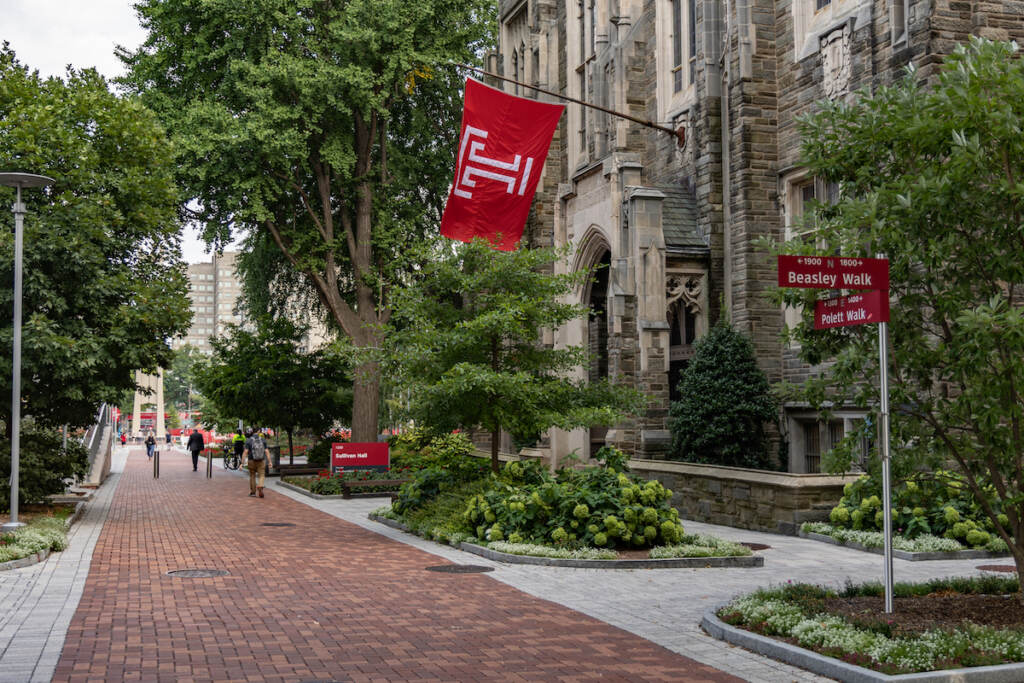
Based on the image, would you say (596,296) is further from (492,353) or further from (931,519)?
(931,519)

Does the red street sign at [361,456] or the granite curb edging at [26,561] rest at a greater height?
the red street sign at [361,456]

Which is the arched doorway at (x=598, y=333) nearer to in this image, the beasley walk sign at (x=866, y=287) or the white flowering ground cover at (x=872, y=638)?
the white flowering ground cover at (x=872, y=638)

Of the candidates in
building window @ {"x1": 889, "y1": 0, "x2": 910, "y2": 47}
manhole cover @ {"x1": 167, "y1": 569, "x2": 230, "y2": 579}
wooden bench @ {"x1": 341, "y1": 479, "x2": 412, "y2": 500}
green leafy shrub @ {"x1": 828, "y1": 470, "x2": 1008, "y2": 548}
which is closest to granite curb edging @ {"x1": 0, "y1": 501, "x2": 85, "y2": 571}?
manhole cover @ {"x1": 167, "y1": 569, "x2": 230, "y2": 579}

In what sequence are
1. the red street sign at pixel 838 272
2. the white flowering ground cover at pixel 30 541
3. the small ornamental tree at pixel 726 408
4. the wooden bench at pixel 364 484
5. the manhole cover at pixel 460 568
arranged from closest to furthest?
1. the red street sign at pixel 838 272
2. the manhole cover at pixel 460 568
3. the white flowering ground cover at pixel 30 541
4. the small ornamental tree at pixel 726 408
5. the wooden bench at pixel 364 484

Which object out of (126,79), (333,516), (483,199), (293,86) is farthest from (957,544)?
(126,79)

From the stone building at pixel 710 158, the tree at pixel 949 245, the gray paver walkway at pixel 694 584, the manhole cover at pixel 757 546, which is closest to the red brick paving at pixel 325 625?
the gray paver walkway at pixel 694 584

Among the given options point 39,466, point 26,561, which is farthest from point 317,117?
point 26,561

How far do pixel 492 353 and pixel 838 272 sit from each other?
30.3 feet

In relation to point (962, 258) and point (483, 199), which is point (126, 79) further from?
point (962, 258)

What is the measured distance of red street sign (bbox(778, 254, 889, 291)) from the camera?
8328 mm

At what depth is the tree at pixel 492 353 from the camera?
Result: 15.9m

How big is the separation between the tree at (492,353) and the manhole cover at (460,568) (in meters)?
3.04

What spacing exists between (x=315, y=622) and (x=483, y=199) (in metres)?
15.6

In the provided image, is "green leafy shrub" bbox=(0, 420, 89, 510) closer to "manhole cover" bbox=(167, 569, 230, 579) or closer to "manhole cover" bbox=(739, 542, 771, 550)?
Answer: "manhole cover" bbox=(167, 569, 230, 579)
